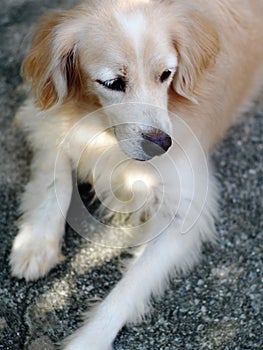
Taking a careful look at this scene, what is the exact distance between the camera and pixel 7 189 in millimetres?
4496

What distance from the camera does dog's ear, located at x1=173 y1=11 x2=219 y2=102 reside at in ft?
12.5

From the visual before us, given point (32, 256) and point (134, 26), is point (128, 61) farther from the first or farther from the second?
point (32, 256)

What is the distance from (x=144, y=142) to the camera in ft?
11.9

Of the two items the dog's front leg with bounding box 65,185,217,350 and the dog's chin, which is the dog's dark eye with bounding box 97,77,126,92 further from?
the dog's front leg with bounding box 65,185,217,350

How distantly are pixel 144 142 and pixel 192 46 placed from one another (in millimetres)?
628

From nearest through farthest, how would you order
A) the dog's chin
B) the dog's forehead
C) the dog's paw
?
the dog's forehead < the dog's chin < the dog's paw

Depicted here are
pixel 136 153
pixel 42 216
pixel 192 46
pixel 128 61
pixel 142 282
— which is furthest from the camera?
pixel 42 216

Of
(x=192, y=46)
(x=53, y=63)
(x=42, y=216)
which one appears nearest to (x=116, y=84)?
(x=53, y=63)

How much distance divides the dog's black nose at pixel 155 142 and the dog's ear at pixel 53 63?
1.67 ft

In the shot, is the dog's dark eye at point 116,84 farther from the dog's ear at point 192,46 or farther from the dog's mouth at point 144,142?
the dog's ear at point 192,46

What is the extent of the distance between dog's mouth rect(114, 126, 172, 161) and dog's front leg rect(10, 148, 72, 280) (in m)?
0.71

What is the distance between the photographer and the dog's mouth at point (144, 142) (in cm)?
359

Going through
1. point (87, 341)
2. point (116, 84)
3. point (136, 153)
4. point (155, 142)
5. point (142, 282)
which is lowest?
point (87, 341)

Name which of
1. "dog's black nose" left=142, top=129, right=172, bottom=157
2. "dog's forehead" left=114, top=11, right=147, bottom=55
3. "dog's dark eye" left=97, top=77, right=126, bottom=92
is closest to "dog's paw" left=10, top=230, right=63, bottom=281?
"dog's black nose" left=142, top=129, right=172, bottom=157
